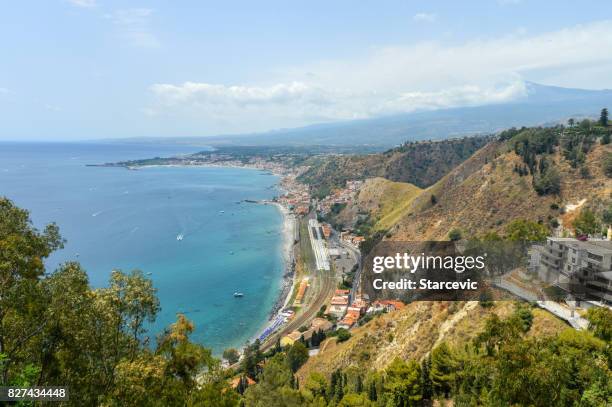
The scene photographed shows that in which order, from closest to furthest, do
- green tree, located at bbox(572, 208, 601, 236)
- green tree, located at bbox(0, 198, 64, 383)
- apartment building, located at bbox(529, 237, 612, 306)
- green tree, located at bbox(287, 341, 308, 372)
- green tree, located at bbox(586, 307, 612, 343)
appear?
green tree, located at bbox(0, 198, 64, 383) < green tree, located at bbox(586, 307, 612, 343) < apartment building, located at bbox(529, 237, 612, 306) < green tree, located at bbox(287, 341, 308, 372) < green tree, located at bbox(572, 208, 601, 236)

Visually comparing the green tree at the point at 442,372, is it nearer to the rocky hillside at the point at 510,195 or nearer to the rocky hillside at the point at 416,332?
the rocky hillside at the point at 416,332

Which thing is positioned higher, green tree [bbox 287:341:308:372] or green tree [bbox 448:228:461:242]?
green tree [bbox 448:228:461:242]

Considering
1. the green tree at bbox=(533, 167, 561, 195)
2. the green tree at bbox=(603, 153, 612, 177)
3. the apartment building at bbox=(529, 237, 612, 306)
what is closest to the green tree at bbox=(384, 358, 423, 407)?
the apartment building at bbox=(529, 237, 612, 306)

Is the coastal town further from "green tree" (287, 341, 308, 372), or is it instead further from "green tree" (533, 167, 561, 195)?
"green tree" (533, 167, 561, 195)

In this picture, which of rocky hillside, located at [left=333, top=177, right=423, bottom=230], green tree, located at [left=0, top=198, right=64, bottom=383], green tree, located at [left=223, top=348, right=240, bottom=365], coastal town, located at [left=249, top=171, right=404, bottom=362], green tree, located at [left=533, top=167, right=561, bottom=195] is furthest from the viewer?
rocky hillside, located at [left=333, top=177, right=423, bottom=230]

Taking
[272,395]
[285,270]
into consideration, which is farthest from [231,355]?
[285,270]

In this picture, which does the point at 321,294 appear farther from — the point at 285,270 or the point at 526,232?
the point at 526,232

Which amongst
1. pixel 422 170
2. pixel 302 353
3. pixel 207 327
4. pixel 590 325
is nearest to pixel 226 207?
pixel 422 170

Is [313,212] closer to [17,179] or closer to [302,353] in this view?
[302,353]
